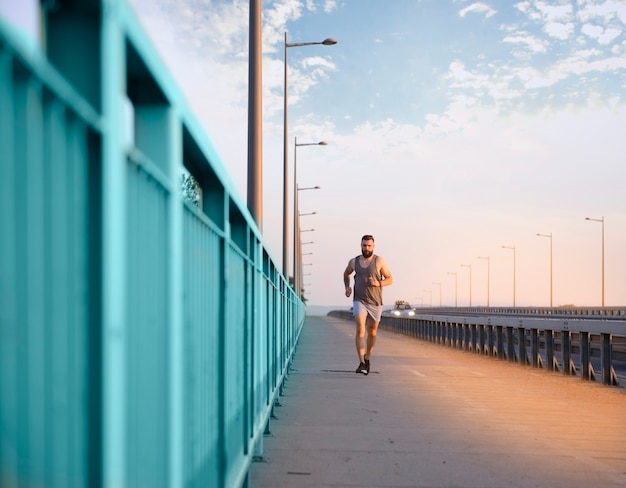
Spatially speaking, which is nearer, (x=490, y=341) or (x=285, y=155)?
(x=490, y=341)

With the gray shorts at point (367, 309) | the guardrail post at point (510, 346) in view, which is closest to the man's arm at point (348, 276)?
the gray shorts at point (367, 309)

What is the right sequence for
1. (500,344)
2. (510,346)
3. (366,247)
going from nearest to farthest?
1. (366,247)
2. (510,346)
3. (500,344)

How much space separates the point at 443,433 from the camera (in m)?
6.98

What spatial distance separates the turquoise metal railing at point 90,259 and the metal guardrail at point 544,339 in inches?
366

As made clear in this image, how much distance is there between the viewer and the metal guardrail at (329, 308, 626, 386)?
11.4 metres

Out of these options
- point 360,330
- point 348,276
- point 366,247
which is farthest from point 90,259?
point 348,276

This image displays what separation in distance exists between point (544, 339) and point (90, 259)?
14220 millimetres

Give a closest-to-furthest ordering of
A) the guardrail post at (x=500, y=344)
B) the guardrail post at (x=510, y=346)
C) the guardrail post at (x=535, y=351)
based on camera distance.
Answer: the guardrail post at (x=535, y=351)
the guardrail post at (x=510, y=346)
the guardrail post at (x=500, y=344)

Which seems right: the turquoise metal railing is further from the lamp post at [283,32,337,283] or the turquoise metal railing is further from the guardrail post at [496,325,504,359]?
the lamp post at [283,32,337,283]

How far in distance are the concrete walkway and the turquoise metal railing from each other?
2981 mm

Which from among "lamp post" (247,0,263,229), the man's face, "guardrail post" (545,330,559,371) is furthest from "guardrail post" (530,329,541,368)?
"lamp post" (247,0,263,229)

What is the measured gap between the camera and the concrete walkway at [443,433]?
17.5ft

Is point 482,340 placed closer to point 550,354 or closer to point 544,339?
point 544,339

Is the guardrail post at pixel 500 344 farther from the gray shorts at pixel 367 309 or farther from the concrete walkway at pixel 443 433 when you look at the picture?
the gray shorts at pixel 367 309
